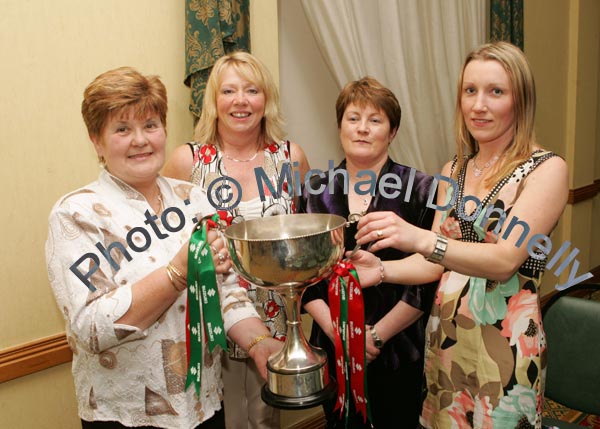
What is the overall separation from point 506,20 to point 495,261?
2.50m

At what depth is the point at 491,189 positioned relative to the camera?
1544mm

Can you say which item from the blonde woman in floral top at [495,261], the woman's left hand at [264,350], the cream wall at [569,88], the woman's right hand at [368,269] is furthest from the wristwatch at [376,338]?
the cream wall at [569,88]

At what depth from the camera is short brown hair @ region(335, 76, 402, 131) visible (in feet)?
5.91

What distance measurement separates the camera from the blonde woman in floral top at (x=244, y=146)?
6.11 feet

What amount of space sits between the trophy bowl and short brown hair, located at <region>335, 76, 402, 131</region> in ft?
2.11

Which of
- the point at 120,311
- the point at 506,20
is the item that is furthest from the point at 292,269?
the point at 506,20

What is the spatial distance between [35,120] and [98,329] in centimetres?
91

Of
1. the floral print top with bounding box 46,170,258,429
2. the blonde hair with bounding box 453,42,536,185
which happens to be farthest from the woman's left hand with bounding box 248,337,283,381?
the blonde hair with bounding box 453,42,536,185

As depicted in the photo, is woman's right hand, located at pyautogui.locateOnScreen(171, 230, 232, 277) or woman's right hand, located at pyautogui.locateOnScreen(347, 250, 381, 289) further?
woman's right hand, located at pyautogui.locateOnScreen(347, 250, 381, 289)

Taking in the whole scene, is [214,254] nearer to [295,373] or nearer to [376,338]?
[295,373]

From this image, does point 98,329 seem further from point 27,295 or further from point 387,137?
point 387,137

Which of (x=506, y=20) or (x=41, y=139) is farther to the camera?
(x=506, y=20)

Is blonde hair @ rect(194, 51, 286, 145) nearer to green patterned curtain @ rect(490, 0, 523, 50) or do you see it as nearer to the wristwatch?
the wristwatch

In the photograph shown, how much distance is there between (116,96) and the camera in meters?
1.29
